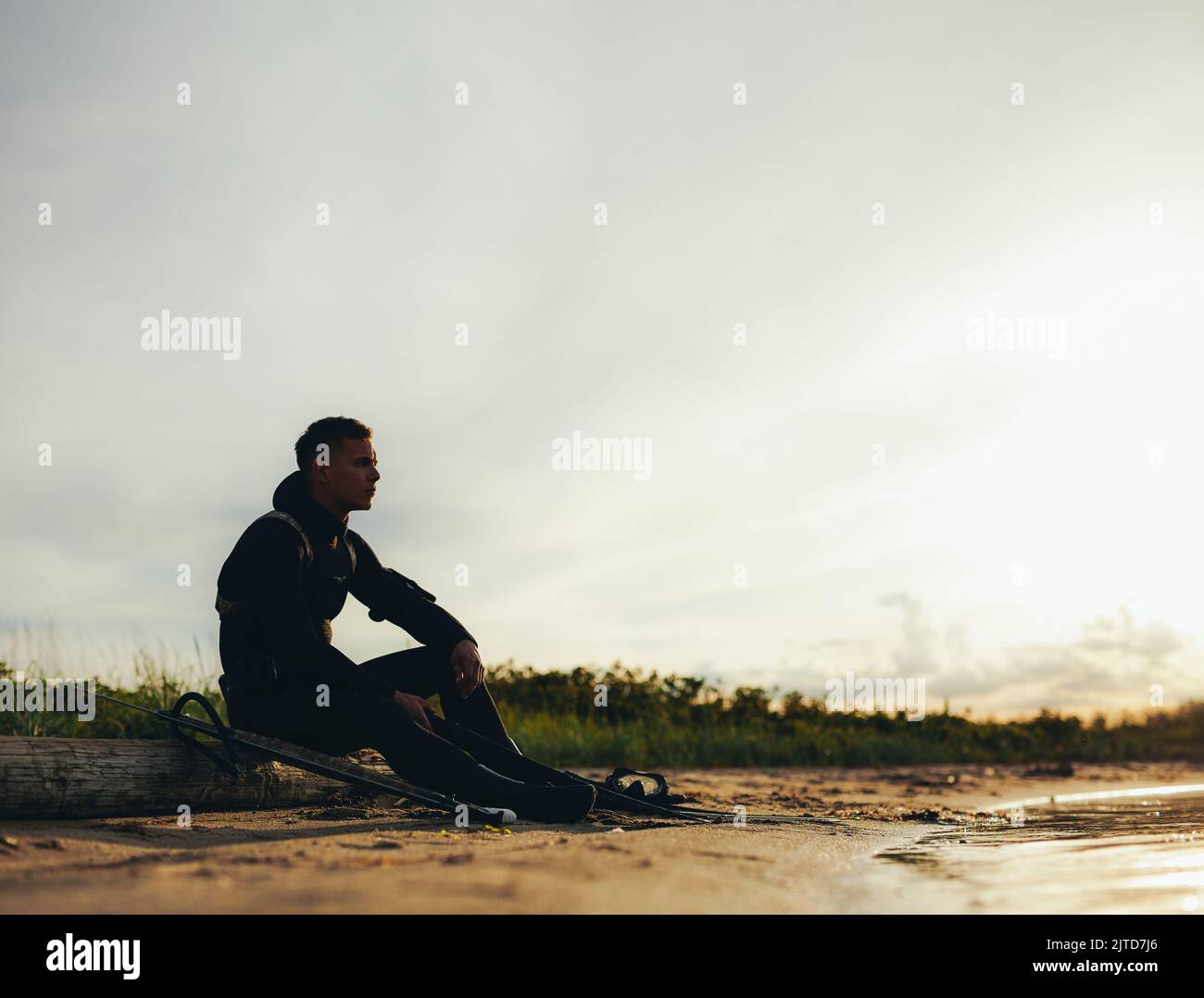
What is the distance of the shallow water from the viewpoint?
137 inches

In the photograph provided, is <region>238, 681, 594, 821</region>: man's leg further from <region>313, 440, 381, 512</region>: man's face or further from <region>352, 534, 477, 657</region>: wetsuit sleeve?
<region>313, 440, 381, 512</region>: man's face

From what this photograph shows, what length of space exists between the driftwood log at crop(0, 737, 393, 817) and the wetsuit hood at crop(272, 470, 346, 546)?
1351 mm

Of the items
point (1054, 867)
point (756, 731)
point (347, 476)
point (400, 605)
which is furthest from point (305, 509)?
point (756, 731)

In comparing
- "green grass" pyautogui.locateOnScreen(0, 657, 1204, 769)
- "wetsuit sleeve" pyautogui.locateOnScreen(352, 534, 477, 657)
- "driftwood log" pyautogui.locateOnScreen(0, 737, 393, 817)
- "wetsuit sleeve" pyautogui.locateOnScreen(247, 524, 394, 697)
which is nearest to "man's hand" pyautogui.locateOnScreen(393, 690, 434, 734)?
"wetsuit sleeve" pyautogui.locateOnScreen(247, 524, 394, 697)

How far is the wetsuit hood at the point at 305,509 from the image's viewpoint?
19.1 feet

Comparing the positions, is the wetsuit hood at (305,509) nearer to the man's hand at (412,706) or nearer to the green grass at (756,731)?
the man's hand at (412,706)

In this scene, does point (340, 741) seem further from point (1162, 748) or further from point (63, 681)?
point (1162, 748)

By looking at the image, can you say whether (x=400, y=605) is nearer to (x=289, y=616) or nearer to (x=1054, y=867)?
(x=289, y=616)

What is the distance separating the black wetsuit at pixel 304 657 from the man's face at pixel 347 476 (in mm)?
115

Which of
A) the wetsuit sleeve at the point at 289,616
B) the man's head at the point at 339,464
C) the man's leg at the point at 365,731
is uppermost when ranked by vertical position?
the man's head at the point at 339,464

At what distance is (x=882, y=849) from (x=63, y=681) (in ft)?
26.5

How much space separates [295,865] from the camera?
367cm

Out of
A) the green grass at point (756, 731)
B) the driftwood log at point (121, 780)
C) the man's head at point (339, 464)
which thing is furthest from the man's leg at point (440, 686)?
the green grass at point (756, 731)
